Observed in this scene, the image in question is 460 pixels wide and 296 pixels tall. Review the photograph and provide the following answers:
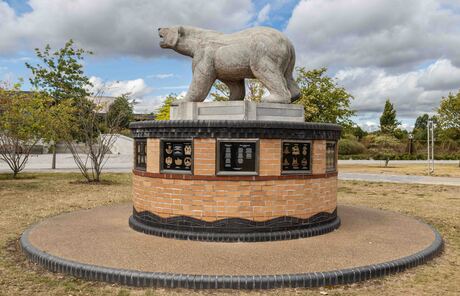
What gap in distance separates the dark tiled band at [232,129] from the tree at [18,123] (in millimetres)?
13896

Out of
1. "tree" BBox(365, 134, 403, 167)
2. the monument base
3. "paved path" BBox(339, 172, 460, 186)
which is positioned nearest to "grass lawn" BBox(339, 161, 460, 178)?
"paved path" BBox(339, 172, 460, 186)

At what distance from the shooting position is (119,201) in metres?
12.8

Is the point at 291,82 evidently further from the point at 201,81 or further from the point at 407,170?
the point at 407,170

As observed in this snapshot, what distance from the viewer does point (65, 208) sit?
11453 mm

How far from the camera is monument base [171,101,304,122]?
303 inches

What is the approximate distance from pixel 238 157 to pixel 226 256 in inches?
71.0

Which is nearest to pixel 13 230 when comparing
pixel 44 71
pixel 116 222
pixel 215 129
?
pixel 116 222

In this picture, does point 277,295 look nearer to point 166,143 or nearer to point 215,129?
point 215,129

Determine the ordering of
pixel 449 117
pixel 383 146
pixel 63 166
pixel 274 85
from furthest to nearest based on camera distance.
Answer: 1. pixel 383 146
2. pixel 449 117
3. pixel 63 166
4. pixel 274 85

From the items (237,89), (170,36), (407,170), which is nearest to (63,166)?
(170,36)

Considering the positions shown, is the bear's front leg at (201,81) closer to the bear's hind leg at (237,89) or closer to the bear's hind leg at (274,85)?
the bear's hind leg at (237,89)

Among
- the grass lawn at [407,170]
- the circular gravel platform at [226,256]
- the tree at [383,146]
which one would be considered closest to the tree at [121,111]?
the circular gravel platform at [226,256]

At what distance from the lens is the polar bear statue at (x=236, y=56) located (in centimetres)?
792

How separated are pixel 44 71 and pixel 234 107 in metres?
37.4
